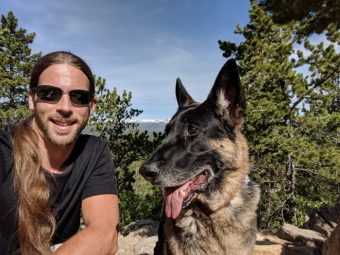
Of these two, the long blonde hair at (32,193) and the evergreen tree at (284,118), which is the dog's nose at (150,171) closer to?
the long blonde hair at (32,193)

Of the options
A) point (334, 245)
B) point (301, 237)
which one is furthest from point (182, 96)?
point (301, 237)

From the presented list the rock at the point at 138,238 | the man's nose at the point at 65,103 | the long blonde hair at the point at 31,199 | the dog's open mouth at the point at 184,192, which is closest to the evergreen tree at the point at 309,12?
the dog's open mouth at the point at 184,192

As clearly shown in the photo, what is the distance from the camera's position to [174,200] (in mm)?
3430

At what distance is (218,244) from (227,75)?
167 cm

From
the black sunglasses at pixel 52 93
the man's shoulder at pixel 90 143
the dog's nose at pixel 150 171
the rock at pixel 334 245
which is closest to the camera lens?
the black sunglasses at pixel 52 93

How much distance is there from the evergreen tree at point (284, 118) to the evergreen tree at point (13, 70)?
7.56 metres

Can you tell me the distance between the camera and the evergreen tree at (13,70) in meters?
14.7

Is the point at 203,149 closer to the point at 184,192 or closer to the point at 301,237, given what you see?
the point at 184,192

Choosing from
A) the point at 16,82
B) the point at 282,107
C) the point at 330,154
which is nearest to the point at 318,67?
the point at 282,107

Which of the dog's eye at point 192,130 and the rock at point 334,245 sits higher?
the dog's eye at point 192,130

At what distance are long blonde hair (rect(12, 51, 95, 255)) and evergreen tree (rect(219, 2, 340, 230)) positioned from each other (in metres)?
8.28

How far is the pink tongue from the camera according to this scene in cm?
334

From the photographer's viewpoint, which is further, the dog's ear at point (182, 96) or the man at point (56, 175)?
the dog's ear at point (182, 96)

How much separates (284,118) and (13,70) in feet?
49.5
